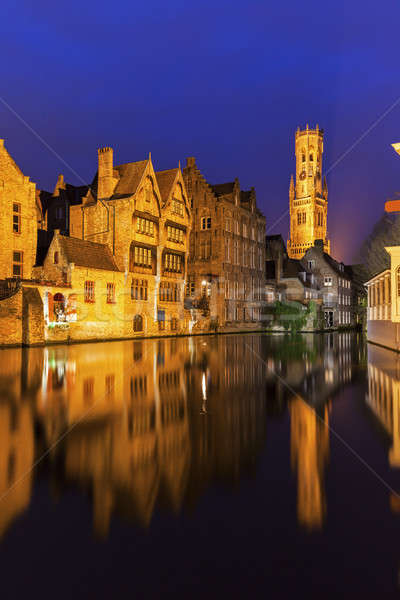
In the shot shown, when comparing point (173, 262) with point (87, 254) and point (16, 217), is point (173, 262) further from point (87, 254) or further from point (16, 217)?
point (16, 217)

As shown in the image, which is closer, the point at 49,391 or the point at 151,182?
the point at 49,391

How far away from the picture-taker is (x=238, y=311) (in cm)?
6181

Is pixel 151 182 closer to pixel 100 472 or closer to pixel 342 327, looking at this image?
pixel 100 472

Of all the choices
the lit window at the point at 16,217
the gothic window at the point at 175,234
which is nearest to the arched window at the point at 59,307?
the lit window at the point at 16,217

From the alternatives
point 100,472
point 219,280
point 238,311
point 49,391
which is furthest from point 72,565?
point 238,311

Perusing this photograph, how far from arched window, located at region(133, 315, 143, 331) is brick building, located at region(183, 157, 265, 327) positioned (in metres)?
11.9

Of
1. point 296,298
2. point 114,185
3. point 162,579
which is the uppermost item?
point 114,185

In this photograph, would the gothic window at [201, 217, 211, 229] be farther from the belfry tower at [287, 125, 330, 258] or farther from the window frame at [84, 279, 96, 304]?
the belfry tower at [287, 125, 330, 258]

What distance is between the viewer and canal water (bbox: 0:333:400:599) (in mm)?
3562

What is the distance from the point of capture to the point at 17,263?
38594 millimetres

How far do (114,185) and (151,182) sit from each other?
373cm

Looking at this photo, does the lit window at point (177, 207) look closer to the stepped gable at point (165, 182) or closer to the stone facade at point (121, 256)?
the stone facade at point (121, 256)

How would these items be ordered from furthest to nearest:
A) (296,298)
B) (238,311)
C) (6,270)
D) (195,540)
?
(296,298), (238,311), (6,270), (195,540)

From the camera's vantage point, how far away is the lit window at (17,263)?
38531 millimetres
